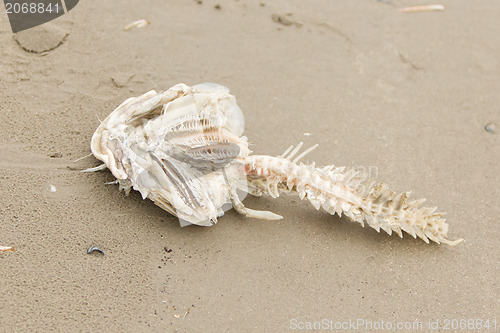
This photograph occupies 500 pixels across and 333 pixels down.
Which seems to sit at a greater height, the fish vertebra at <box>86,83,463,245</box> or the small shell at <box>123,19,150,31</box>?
the small shell at <box>123,19,150,31</box>

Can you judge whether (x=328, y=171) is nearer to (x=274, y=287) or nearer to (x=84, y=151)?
(x=274, y=287)

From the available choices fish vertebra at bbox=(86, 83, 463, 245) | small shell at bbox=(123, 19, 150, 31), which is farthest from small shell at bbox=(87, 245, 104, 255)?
small shell at bbox=(123, 19, 150, 31)

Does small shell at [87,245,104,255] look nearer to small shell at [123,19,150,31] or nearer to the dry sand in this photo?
the dry sand

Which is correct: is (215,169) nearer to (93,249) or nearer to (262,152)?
(262,152)

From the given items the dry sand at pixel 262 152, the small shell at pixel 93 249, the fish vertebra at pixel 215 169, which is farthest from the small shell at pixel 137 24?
the small shell at pixel 93 249

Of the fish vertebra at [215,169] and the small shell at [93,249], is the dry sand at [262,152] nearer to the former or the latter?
the small shell at [93,249]

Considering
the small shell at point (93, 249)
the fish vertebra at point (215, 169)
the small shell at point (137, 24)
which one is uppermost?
the small shell at point (137, 24)

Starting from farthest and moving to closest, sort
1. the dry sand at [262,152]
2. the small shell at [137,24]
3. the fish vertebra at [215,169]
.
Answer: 1. the small shell at [137,24]
2. the fish vertebra at [215,169]
3. the dry sand at [262,152]

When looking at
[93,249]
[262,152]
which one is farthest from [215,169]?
[93,249]
